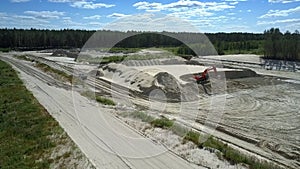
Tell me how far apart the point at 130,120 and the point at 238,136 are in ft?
17.7

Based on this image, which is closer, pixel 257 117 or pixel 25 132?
pixel 25 132

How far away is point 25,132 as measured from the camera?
13.3 metres

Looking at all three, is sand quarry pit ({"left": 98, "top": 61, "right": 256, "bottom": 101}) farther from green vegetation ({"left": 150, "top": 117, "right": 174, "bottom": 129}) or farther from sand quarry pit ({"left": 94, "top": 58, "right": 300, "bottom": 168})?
green vegetation ({"left": 150, "top": 117, "right": 174, "bottom": 129})

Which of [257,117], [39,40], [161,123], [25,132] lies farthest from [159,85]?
[39,40]

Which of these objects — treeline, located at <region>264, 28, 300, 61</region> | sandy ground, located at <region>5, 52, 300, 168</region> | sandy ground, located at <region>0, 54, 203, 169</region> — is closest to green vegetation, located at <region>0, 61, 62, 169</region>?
sandy ground, located at <region>0, 54, 203, 169</region>

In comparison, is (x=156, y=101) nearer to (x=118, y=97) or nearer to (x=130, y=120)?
(x=118, y=97)

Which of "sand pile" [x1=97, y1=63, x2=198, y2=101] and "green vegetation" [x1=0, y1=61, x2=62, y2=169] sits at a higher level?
"sand pile" [x1=97, y1=63, x2=198, y2=101]

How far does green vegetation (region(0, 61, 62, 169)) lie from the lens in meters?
10.3

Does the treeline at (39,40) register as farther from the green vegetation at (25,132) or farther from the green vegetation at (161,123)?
the green vegetation at (161,123)

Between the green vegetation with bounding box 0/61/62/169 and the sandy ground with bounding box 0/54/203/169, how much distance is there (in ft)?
2.32

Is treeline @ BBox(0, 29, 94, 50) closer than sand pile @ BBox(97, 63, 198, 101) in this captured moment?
No

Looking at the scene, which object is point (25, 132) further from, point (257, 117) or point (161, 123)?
point (257, 117)

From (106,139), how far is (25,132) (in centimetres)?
395

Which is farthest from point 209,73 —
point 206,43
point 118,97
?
point 206,43
